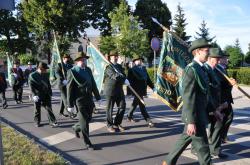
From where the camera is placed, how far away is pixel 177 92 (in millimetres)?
10273

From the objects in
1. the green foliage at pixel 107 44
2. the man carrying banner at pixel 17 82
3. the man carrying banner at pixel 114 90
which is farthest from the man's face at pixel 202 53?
the green foliage at pixel 107 44

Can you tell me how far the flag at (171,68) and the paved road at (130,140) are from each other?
2.71 ft

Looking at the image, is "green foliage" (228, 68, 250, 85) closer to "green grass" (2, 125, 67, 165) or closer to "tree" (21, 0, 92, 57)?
"green grass" (2, 125, 67, 165)

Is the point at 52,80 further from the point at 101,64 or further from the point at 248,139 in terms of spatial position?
the point at 248,139

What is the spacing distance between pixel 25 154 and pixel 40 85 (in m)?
3.90

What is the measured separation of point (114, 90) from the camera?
10.1m

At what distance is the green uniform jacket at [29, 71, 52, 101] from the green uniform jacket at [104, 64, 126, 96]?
1.93 meters

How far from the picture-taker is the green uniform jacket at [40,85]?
1105cm

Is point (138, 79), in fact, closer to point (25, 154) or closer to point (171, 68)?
point (171, 68)

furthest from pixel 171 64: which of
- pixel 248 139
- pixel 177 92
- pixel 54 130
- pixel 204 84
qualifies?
pixel 204 84

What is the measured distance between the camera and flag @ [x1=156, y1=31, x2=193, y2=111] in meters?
9.85

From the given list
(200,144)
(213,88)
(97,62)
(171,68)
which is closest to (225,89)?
(213,88)

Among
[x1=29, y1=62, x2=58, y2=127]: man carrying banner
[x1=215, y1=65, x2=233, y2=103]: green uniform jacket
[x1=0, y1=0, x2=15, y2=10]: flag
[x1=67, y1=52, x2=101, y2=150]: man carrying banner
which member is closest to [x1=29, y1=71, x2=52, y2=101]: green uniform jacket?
[x1=29, y1=62, x2=58, y2=127]: man carrying banner

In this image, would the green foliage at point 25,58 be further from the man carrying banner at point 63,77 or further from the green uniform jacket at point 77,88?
the green uniform jacket at point 77,88
